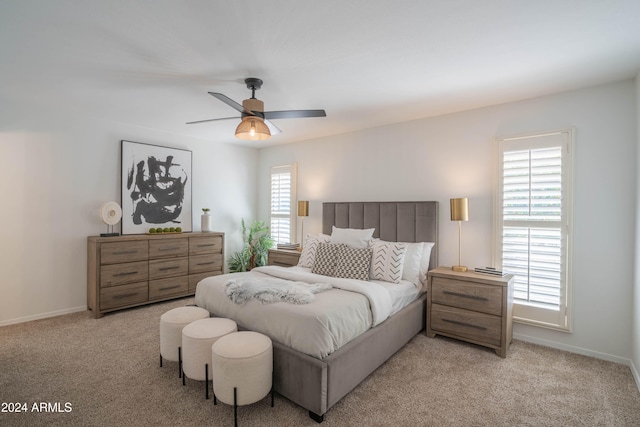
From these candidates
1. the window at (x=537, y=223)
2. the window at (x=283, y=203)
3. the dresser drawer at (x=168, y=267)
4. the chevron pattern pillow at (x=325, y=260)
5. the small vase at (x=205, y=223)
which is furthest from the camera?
the window at (x=283, y=203)

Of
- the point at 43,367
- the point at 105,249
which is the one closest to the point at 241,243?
the point at 105,249

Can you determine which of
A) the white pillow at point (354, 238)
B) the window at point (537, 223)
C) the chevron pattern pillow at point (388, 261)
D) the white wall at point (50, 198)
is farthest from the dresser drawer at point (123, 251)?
the window at point (537, 223)

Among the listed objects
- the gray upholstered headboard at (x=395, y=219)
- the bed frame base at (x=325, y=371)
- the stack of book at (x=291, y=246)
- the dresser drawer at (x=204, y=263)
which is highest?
the gray upholstered headboard at (x=395, y=219)

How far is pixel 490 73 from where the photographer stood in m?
2.76

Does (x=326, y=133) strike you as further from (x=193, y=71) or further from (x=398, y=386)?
(x=398, y=386)

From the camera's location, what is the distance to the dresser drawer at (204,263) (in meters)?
4.83

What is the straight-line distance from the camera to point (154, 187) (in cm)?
480

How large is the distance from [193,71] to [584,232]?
4078mm

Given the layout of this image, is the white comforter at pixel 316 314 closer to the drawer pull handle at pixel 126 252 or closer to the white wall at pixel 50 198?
the drawer pull handle at pixel 126 252

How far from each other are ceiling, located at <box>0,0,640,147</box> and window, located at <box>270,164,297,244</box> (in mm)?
2179

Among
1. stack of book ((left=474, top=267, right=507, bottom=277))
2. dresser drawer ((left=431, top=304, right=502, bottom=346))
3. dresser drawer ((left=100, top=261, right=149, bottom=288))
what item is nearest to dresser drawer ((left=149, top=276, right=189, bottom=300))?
dresser drawer ((left=100, top=261, right=149, bottom=288))

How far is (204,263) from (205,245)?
11.7 inches

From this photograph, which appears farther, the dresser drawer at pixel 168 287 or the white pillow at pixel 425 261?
the dresser drawer at pixel 168 287

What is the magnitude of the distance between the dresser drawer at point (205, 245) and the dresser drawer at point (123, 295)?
0.84 metres
